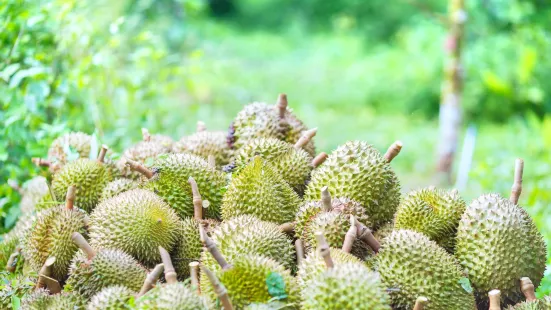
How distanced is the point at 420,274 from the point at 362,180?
0.41 meters

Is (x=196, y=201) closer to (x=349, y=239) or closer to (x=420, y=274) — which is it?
(x=349, y=239)

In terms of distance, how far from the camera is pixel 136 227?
6.14 ft

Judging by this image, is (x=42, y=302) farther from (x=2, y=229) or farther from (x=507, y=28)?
(x=507, y=28)

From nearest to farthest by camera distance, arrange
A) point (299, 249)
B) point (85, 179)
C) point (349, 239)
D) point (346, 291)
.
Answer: point (346, 291), point (349, 239), point (299, 249), point (85, 179)

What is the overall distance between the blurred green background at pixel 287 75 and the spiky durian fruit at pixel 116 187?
2.30 ft

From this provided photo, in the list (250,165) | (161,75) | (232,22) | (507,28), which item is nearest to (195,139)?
(250,165)

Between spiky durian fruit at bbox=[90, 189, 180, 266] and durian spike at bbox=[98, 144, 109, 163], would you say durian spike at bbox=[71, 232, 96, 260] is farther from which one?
durian spike at bbox=[98, 144, 109, 163]

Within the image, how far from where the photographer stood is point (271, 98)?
9047 millimetres

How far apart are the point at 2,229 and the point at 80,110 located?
4.48 ft

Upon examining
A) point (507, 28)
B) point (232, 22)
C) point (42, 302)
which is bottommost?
point (42, 302)

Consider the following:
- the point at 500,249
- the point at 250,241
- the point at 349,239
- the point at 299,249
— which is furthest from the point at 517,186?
the point at 250,241

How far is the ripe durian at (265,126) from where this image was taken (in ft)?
7.92

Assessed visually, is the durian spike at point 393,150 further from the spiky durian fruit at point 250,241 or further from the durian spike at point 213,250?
the durian spike at point 213,250

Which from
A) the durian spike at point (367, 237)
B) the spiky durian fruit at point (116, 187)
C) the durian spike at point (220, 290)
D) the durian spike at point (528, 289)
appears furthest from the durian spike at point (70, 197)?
the durian spike at point (528, 289)
